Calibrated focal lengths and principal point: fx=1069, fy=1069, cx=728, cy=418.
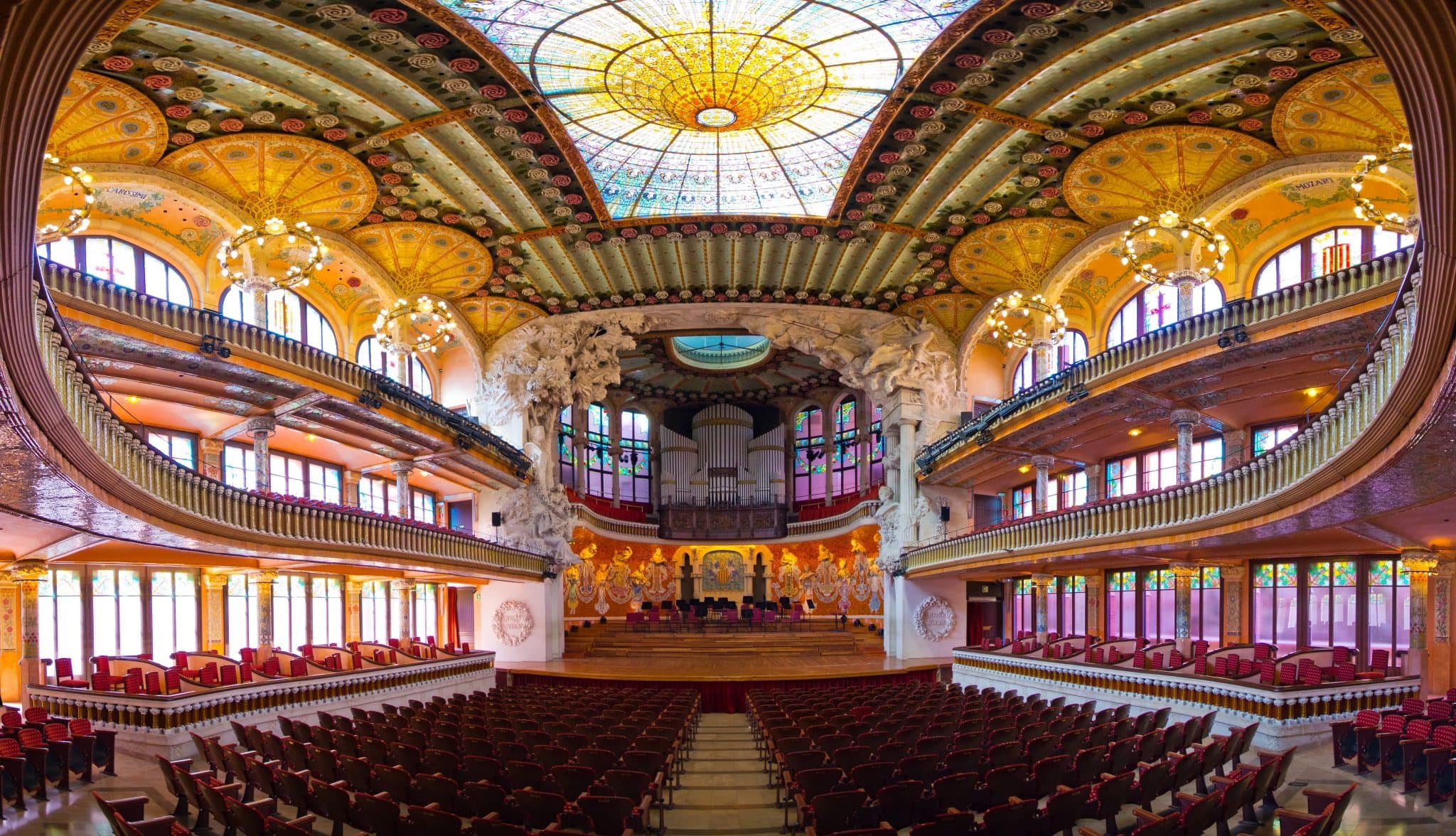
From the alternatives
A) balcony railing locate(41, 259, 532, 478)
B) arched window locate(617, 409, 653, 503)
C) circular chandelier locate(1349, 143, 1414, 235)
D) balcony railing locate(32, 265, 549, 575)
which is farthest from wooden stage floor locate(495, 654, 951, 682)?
circular chandelier locate(1349, 143, 1414, 235)

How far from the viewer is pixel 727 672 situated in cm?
2962

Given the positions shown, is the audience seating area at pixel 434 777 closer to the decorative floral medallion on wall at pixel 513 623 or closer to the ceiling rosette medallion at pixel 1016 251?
the ceiling rosette medallion at pixel 1016 251

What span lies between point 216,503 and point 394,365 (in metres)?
16.2

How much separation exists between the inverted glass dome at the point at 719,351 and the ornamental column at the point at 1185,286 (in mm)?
24484

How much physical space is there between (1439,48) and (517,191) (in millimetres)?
23481

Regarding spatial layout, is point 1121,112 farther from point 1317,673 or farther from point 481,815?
point 481,815

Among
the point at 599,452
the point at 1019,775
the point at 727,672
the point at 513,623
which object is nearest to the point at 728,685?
the point at 727,672

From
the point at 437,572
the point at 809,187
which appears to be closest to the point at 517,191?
the point at 809,187

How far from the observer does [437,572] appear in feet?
99.1

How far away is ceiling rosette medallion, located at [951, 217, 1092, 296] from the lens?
2883cm

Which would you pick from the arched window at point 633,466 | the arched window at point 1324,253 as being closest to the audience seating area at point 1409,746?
the arched window at point 1324,253

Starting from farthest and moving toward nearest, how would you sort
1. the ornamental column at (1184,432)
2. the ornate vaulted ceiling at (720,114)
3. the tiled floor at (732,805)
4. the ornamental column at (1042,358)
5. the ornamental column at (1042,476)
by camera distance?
the ornamental column at (1042,476)
the ornamental column at (1042,358)
the ornamental column at (1184,432)
the ornate vaulted ceiling at (720,114)
the tiled floor at (732,805)

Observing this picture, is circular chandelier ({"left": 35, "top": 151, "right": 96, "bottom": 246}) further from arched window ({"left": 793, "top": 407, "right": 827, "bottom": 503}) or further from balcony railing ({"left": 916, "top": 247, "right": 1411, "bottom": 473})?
arched window ({"left": 793, "top": 407, "right": 827, "bottom": 503})

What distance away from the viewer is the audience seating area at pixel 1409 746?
476 inches
